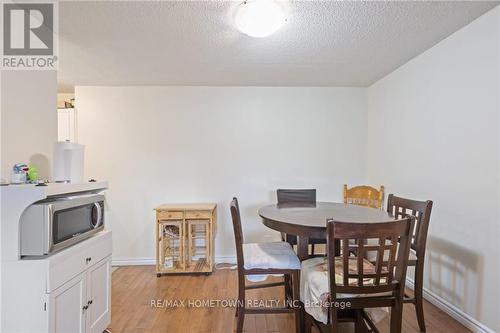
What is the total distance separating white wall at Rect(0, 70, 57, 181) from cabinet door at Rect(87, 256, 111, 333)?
2.50 ft

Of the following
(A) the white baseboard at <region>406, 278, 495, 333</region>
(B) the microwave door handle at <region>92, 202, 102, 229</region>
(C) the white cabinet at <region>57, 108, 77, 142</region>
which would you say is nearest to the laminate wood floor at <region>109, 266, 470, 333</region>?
(A) the white baseboard at <region>406, 278, 495, 333</region>

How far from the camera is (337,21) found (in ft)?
6.37

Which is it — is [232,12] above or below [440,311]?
above

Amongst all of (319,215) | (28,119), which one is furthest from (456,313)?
(28,119)

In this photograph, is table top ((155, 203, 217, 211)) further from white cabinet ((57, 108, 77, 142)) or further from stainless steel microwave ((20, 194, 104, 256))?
white cabinet ((57, 108, 77, 142))

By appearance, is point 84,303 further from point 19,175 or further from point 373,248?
point 373,248

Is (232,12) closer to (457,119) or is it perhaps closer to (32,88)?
(32,88)

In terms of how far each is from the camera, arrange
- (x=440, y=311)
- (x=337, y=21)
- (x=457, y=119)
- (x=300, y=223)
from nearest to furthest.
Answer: (x=300, y=223) < (x=337, y=21) < (x=457, y=119) < (x=440, y=311)

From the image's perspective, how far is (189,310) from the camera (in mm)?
2299

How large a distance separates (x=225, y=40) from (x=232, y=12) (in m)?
0.41

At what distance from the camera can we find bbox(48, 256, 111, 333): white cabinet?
53.7 inches

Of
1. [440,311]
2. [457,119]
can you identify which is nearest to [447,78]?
[457,119]

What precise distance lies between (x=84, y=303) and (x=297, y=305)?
1291 mm

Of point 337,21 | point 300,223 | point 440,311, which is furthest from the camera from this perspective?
point 440,311
